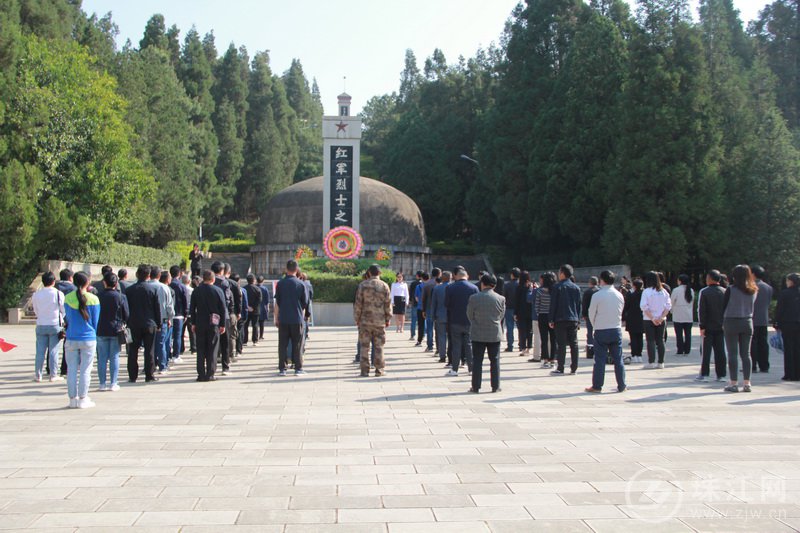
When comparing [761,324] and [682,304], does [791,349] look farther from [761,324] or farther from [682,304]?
[682,304]

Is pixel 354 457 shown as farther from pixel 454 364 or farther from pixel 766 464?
pixel 454 364

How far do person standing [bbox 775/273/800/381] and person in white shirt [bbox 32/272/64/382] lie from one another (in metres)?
10.4

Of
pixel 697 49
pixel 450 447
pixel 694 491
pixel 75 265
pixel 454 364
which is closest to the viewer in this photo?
pixel 694 491

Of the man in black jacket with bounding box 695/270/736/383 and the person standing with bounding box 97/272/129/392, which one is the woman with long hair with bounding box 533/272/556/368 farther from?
the person standing with bounding box 97/272/129/392

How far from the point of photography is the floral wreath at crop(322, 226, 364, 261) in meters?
29.8

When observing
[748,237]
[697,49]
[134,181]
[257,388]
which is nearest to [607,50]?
[697,49]

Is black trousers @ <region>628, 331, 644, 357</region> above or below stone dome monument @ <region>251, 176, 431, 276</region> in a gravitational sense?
below

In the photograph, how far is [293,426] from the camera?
271 inches

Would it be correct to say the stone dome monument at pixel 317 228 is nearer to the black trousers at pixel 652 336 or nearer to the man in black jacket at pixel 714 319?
the black trousers at pixel 652 336

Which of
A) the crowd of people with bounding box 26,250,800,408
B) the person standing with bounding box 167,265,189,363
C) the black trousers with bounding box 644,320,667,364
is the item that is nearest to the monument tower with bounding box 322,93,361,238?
the crowd of people with bounding box 26,250,800,408

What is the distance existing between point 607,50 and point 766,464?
101ft

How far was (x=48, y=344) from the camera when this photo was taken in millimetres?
9852

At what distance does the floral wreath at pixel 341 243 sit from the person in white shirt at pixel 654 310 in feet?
61.2

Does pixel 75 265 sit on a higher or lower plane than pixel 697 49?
lower
